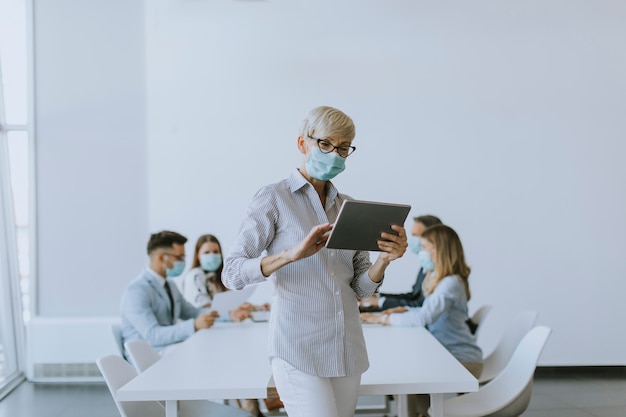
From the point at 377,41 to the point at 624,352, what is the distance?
318 centimetres

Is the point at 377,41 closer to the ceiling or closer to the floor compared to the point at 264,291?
closer to the ceiling

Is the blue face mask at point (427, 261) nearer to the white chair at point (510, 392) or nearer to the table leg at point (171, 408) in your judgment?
the white chair at point (510, 392)

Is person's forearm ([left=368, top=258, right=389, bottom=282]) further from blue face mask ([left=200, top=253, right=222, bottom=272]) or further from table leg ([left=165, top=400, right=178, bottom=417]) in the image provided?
blue face mask ([left=200, top=253, right=222, bottom=272])

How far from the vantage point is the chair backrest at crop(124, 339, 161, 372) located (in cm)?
300

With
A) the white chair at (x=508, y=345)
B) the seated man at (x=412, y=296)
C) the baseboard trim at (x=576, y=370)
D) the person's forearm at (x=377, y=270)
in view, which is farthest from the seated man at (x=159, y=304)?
the baseboard trim at (x=576, y=370)

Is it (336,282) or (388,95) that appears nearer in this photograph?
(336,282)

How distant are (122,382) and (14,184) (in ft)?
12.6

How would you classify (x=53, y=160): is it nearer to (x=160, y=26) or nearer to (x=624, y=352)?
(x=160, y=26)

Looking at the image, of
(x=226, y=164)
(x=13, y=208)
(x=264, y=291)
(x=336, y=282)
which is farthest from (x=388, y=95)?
(x=336, y=282)

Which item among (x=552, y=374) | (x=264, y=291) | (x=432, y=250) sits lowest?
(x=552, y=374)

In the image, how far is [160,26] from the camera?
5.99 m

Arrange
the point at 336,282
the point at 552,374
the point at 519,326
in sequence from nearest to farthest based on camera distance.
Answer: the point at 336,282 < the point at 519,326 < the point at 552,374

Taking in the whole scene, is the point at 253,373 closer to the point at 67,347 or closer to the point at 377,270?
the point at 377,270

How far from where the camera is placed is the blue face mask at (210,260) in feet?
16.8
